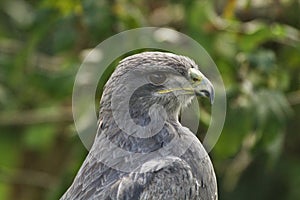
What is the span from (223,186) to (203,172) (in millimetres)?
3800

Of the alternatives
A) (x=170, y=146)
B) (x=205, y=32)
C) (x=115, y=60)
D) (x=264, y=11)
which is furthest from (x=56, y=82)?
(x=170, y=146)

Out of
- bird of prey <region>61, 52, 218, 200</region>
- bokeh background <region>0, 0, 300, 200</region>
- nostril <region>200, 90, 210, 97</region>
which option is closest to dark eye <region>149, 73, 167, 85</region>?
bird of prey <region>61, 52, 218, 200</region>

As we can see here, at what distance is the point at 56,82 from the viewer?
812 centimetres

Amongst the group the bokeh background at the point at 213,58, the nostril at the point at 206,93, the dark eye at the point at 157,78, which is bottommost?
the bokeh background at the point at 213,58

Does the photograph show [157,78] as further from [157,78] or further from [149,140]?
[149,140]

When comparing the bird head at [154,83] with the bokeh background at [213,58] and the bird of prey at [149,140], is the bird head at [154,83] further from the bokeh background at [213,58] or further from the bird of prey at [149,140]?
the bokeh background at [213,58]

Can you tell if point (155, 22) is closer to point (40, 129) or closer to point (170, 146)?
point (40, 129)

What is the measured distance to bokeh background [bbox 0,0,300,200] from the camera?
7.71 m

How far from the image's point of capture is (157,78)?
19.4 ft

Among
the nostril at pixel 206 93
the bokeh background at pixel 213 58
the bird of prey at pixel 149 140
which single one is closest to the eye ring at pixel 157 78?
the bird of prey at pixel 149 140

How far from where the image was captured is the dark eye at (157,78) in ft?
19.3

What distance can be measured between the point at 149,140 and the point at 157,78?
1.03 feet

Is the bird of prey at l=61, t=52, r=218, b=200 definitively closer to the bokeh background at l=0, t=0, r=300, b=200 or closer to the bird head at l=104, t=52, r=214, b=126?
the bird head at l=104, t=52, r=214, b=126

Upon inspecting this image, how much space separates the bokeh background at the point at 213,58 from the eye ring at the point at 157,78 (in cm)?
147
